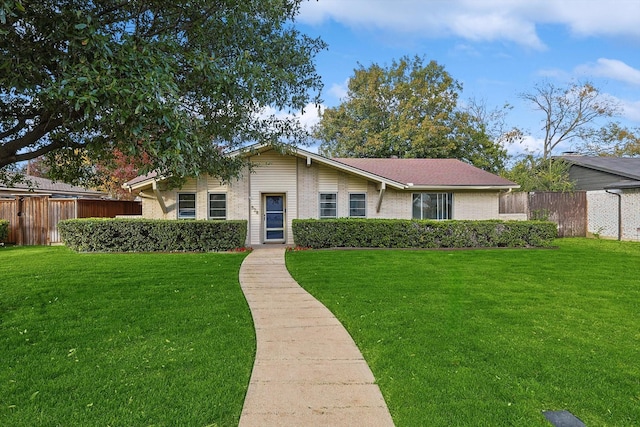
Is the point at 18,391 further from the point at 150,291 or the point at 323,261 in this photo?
the point at 323,261

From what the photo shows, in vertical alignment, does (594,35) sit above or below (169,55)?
above

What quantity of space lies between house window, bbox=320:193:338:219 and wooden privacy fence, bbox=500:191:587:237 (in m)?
8.27

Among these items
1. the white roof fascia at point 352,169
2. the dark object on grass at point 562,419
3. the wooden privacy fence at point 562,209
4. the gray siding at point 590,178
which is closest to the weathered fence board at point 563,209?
the wooden privacy fence at point 562,209

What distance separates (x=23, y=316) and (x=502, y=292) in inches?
298

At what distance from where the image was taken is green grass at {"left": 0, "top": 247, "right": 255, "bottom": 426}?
2.79 metres

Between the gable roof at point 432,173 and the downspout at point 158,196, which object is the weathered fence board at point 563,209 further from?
the downspout at point 158,196

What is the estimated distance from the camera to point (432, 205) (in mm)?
15547

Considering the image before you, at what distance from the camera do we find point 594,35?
60.4 ft

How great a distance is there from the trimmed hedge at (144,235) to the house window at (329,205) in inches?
167

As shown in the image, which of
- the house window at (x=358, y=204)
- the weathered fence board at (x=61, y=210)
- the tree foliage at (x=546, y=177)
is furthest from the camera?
the tree foliage at (x=546, y=177)

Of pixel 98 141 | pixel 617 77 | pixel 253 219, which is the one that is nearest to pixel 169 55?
pixel 98 141

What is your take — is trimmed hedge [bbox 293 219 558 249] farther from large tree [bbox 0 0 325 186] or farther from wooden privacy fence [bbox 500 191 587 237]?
large tree [bbox 0 0 325 186]

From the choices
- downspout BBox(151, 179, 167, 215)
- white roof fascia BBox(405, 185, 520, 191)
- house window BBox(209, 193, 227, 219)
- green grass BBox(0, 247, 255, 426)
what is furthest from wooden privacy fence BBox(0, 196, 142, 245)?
white roof fascia BBox(405, 185, 520, 191)

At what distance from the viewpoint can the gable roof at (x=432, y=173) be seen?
594 inches
